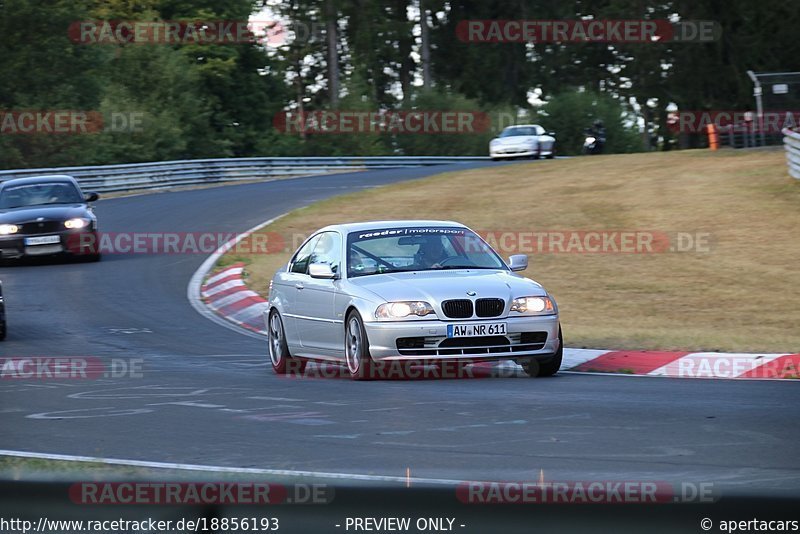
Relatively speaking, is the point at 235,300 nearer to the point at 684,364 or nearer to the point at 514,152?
the point at 684,364

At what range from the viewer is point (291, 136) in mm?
65500

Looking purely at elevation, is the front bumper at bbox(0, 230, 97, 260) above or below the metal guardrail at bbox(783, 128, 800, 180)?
below

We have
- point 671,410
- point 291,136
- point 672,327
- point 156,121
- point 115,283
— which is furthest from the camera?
point 291,136

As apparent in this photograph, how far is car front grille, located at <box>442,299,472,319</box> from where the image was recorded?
10484 mm

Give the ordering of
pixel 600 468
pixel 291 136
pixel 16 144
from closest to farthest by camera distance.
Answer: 1. pixel 600 468
2. pixel 16 144
3. pixel 291 136

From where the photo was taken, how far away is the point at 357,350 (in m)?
10.8

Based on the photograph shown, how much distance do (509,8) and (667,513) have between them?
77.8 meters

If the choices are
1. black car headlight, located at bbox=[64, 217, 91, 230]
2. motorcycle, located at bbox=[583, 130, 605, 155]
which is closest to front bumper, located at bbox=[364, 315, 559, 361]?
black car headlight, located at bbox=[64, 217, 91, 230]

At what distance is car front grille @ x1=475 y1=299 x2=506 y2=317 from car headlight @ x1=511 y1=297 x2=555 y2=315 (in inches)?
4.2

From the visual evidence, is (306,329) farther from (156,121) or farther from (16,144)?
(156,121)

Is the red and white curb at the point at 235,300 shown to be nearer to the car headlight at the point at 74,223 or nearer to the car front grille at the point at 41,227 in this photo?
the car headlight at the point at 74,223

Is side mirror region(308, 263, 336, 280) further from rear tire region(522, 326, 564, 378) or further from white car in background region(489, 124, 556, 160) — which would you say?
white car in background region(489, 124, 556, 160)

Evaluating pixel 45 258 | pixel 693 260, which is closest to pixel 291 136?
pixel 45 258

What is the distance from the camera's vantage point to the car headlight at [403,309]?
10484 mm
